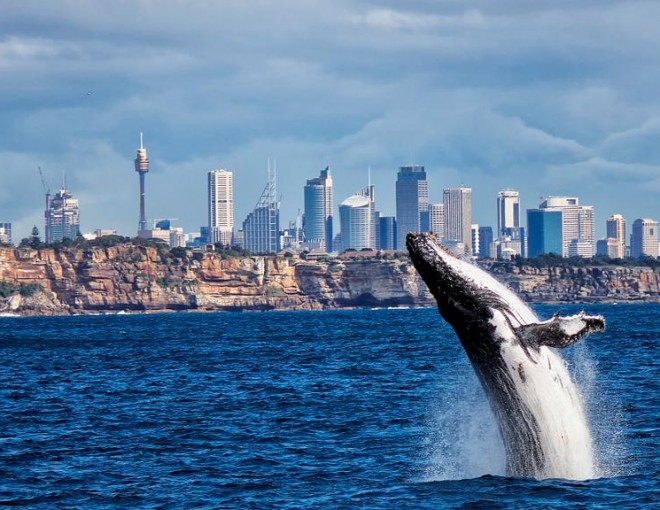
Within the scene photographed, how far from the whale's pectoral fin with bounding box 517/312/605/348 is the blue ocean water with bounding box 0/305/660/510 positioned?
2.98m

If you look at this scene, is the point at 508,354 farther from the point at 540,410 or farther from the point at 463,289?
the point at 463,289

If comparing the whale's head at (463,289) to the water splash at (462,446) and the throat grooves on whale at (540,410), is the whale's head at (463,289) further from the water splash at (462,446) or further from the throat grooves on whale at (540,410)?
the water splash at (462,446)

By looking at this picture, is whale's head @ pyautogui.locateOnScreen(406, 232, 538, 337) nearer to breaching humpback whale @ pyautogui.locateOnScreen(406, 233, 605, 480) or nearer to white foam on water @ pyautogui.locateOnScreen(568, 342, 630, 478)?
breaching humpback whale @ pyautogui.locateOnScreen(406, 233, 605, 480)

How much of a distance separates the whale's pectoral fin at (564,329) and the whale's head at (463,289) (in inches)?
20.6

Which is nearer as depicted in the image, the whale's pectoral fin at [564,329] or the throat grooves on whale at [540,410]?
the whale's pectoral fin at [564,329]

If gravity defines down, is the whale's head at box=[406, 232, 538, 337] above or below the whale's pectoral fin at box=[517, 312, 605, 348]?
above

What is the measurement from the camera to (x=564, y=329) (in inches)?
770

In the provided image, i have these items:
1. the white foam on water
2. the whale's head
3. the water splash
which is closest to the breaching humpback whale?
the whale's head

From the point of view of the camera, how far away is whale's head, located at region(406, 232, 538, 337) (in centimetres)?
2048

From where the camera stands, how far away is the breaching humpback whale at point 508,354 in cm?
2038

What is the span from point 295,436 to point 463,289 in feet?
49.5

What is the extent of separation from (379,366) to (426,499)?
1548 inches

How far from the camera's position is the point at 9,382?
194 ft

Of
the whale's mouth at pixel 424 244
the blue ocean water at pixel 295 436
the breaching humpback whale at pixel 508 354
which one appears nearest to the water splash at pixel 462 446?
the blue ocean water at pixel 295 436
